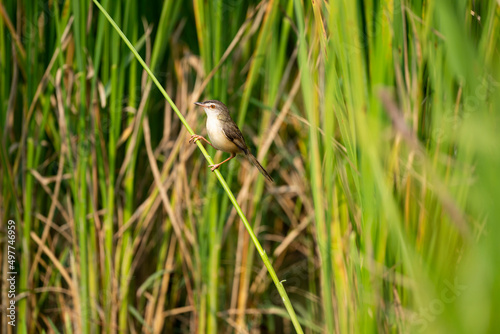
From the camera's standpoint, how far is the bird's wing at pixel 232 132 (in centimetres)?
281

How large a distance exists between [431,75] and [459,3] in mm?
226

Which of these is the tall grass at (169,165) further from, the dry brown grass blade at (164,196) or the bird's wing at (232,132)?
the bird's wing at (232,132)

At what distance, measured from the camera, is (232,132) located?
2.81 m

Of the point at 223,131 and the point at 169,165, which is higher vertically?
Answer: the point at 223,131

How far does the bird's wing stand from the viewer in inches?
Answer: 110

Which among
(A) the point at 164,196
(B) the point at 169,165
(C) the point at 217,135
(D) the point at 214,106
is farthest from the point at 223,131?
(A) the point at 164,196

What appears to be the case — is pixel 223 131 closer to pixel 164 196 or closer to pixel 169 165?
pixel 169 165

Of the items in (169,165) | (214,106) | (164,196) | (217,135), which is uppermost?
(214,106)

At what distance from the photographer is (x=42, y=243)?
115 inches

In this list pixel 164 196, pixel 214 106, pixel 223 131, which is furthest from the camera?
pixel 164 196

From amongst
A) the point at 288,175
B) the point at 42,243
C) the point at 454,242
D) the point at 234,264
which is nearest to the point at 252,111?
the point at 288,175

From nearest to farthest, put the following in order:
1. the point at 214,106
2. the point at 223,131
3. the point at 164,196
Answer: the point at 214,106 < the point at 223,131 < the point at 164,196

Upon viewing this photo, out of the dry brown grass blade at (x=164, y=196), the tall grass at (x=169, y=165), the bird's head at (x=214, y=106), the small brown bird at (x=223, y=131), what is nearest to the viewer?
the tall grass at (x=169, y=165)

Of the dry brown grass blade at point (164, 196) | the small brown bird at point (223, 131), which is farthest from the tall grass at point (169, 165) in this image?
the small brown bird at point (223, 131)
